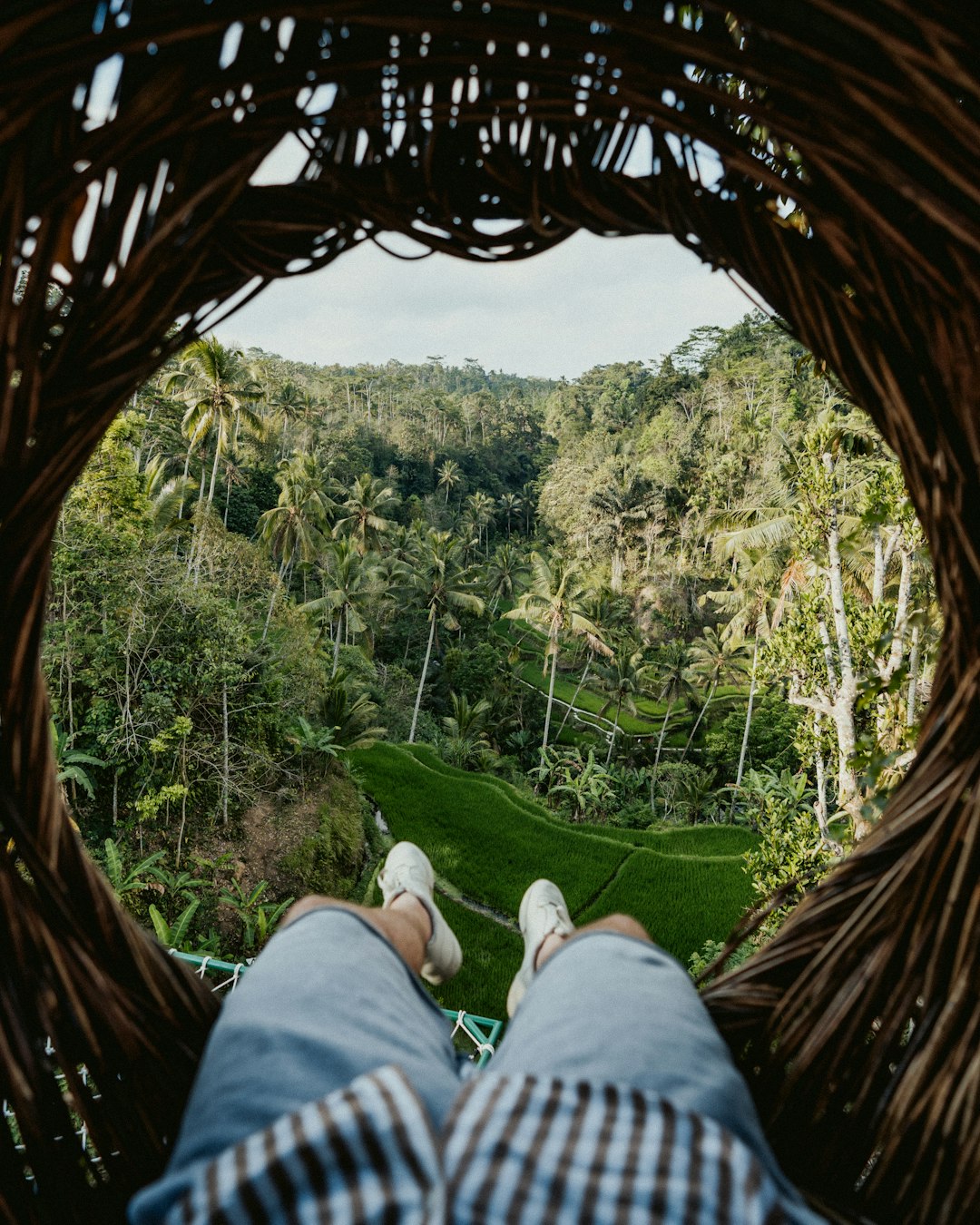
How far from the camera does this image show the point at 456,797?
11953 mm

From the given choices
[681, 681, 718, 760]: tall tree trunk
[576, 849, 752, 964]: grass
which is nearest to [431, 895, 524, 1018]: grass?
[576, 849, 752, 964]: grass

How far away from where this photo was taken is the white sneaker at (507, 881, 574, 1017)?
0.84 metres

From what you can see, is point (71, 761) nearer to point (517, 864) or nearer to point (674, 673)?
point (517, 864)

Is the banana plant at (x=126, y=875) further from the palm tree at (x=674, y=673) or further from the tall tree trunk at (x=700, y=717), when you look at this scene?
the tall tree trunk at (x=700, y=717)

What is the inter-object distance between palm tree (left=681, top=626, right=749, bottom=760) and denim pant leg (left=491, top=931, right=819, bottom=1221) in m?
16.3

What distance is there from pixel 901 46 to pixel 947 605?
33 cm

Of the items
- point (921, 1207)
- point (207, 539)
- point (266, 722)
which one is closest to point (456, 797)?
point (266, 722)

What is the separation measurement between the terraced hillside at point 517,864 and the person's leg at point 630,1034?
7695 mm

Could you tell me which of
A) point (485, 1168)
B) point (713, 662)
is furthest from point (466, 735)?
point (485, 1168)

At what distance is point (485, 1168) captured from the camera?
402mm

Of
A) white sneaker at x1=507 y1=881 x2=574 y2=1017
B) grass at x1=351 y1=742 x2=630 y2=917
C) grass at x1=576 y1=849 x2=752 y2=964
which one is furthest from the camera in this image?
grass at x1=351 y1=742 x2=630 y2=917

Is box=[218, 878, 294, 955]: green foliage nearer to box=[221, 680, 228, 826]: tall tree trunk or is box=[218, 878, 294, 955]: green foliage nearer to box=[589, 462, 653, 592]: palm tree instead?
box=[221, 680, 228, 826]: tall tree trunk

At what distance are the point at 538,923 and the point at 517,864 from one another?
998cm

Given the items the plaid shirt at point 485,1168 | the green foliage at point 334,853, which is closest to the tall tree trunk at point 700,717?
the green foliage at point 334,853
